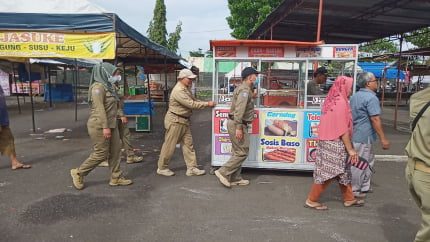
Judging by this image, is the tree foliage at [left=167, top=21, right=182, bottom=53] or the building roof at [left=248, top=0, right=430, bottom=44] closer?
the building roof at [left=248, top=0, right=430, bottom=44]

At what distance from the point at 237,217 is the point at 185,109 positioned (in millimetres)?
2131

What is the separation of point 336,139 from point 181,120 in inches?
99.1

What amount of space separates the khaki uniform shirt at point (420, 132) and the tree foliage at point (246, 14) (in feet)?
71.1

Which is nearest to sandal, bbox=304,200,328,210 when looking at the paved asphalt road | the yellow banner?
the paved asphalt road

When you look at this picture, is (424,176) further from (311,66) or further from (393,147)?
(393,147)

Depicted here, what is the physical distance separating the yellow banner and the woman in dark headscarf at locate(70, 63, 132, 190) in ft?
5.93

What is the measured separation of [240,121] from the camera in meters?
5.27

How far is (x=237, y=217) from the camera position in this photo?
4465 millimetres

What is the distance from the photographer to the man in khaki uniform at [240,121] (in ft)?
17.3

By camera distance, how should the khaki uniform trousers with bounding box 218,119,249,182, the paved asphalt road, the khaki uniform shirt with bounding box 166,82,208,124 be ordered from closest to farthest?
the paved asphalt road, the khaki uniform trousers with bounding box 218,119,249,182, the khaki uniform shirt with bounding box 166,82,208,124

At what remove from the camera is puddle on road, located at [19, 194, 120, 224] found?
4.41 metres

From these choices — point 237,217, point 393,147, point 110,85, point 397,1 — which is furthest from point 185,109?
point 397,1

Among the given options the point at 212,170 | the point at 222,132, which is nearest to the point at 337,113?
the point at 222,132

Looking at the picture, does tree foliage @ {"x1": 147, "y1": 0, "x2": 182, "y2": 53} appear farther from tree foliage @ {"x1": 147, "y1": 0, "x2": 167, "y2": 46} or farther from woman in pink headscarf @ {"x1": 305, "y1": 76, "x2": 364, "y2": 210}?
woman in pink headscarf @ {"x1": 305, "y1": 76, "x2": 364, "y2": 210}
